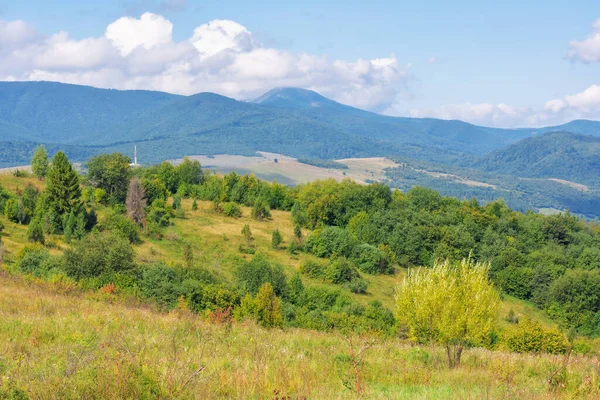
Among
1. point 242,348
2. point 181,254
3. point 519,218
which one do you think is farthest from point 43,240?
point 519,218

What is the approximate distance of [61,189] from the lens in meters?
46.7

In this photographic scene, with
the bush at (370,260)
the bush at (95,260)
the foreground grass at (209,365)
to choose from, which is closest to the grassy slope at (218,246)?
the bush at (370,260)

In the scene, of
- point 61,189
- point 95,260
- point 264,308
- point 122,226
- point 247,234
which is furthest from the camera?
point 247,234

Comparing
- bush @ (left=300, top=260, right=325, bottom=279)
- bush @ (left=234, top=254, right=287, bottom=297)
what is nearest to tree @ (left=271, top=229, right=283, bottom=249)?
bush @ (left=300, top=260, right=325, bottom=279)

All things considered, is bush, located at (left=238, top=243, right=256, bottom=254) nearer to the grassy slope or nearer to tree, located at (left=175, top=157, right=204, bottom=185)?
the grassy slope

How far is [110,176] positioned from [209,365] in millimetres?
55425

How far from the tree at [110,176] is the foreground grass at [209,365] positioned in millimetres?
47771

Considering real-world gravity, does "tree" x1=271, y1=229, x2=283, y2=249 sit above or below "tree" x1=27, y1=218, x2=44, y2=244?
below

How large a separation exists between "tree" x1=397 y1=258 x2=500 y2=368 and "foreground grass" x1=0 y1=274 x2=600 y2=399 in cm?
69

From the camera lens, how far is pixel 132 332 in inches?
448

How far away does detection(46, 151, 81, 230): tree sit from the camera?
4638 centimetres

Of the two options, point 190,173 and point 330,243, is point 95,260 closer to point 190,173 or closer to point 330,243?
point 330,243

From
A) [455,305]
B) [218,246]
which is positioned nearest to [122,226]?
[218,246]

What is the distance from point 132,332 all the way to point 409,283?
7.73 m
